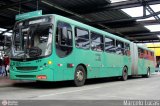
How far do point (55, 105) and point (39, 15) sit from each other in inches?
235

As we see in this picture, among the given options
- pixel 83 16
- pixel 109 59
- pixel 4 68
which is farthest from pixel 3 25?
pixel 109 59

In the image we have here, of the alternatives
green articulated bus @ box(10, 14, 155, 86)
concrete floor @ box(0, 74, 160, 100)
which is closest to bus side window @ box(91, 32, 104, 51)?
green articulated bus @ box(10, 14, 155, 86)

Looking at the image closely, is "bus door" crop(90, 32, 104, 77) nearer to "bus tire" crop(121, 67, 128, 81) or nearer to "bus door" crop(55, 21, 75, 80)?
Answer: "bus door" crop(55, 21, 75, 80)

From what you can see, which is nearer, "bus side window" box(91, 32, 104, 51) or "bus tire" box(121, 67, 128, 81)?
"bus side window" box(91, 32, 104, 51)

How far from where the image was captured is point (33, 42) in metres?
11.7

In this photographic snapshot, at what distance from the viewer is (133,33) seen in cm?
3094

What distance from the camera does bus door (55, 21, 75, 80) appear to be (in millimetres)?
11711

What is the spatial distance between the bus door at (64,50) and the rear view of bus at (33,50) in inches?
17.5

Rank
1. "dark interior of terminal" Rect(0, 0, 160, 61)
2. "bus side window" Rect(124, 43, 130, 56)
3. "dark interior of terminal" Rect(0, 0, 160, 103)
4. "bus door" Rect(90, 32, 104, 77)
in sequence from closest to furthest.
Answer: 1. "dark interior of terminal" Rect(0, 0, 160, 103)
2. "bus door" Rect(90, 32, 104, 77)
3. "dark interior of terminal" Rect(0, 0, 160, 61)
4. "bus side window" Rect(124, 43, 130, 56)

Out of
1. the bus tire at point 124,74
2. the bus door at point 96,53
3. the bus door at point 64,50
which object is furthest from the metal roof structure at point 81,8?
the bus door at point 64,50

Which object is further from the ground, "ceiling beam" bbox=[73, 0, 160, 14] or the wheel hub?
"ceiling beam" bbox=[73, 0, 160, 14]

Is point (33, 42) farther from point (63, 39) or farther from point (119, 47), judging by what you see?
point (119, 47)

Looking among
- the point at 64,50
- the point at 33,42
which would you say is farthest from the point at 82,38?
the point at 33,42

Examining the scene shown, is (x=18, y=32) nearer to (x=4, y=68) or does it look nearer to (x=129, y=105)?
(x=129, y=105)
